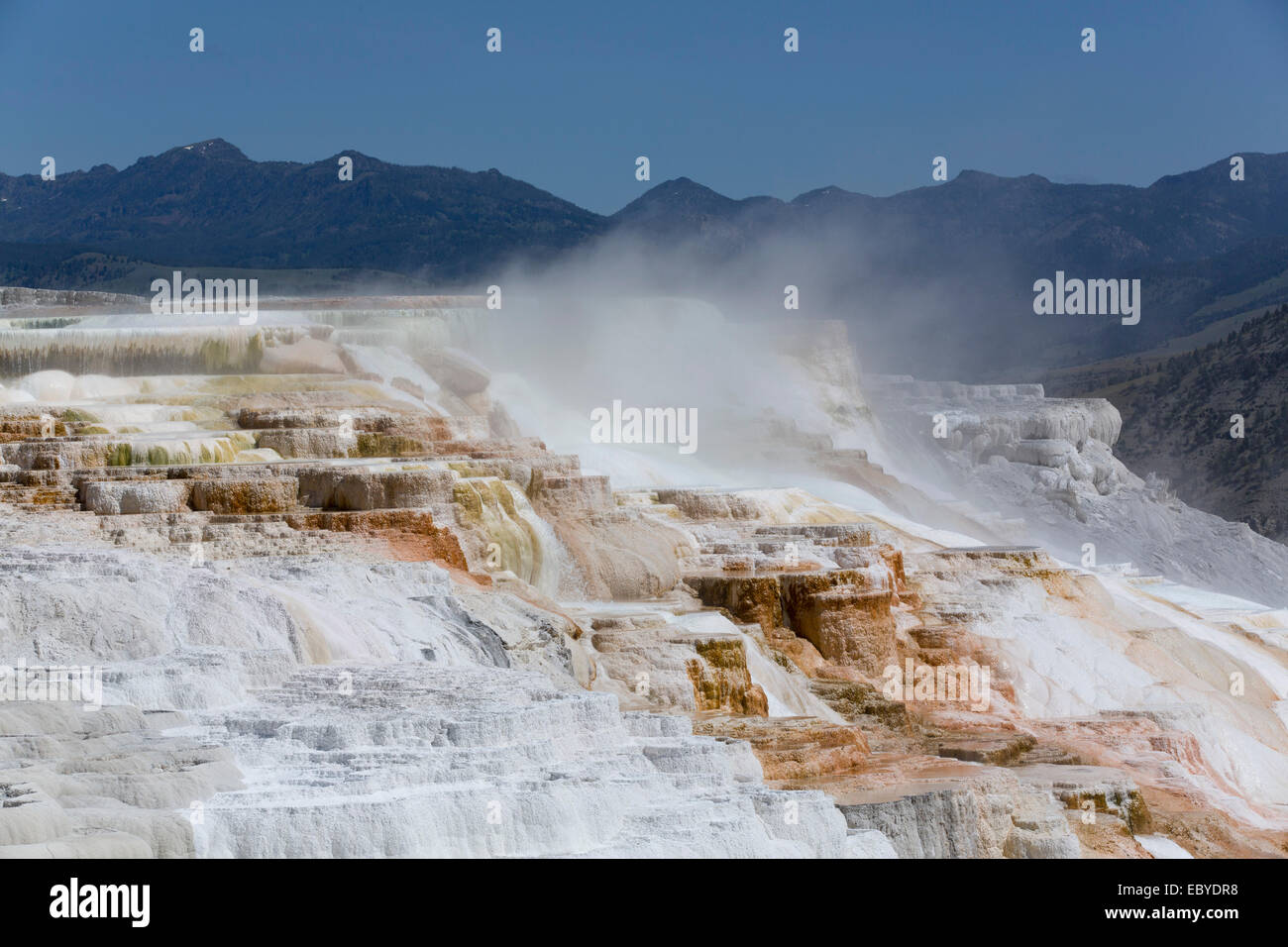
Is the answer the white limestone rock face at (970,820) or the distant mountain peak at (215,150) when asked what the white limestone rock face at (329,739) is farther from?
the distant mountain peak at (215,150)

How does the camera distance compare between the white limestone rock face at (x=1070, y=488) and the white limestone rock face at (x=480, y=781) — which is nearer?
the white limestone rock face at (x=480, y=781)

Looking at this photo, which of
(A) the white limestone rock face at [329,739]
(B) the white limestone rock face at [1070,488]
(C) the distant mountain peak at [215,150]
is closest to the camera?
(A) the white limestone rock face at [329,739]

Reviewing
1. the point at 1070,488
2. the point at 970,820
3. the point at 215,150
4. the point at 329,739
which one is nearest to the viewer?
the point at 329,739

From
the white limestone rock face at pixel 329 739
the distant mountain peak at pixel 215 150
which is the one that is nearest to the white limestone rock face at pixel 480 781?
the white limestone rock face at pixel 329 739

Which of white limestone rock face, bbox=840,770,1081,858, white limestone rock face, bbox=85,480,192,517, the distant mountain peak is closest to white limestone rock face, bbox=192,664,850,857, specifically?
white limestone rock face, bbox=840,770,1081,858

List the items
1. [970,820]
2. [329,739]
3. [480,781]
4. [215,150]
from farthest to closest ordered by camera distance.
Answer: [215,150]
[970,820]
[329,739]
[480,781]

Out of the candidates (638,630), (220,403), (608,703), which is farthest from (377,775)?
(220,403)

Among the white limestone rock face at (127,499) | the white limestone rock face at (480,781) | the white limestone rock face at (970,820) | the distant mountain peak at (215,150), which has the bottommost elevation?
the white limestone rock face at (970,820)

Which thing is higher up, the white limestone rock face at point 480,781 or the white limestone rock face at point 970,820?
the white limestone rock face at point 480,781

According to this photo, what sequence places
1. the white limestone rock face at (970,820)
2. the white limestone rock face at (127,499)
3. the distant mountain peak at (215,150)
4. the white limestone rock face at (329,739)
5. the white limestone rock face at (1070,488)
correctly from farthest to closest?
the distant mountain peak at (215,150) < the white limestone rock face at (1070,488) < the white limestone rock face at (127,499) < the white limestone rock face at (970,820) < the white limestone rock face at (329,739)

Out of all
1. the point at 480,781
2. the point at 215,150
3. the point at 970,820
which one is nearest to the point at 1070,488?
the point at 970,820

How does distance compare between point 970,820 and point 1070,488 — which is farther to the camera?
point 1070,488

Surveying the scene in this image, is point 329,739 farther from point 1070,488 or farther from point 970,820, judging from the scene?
point 1070,488
